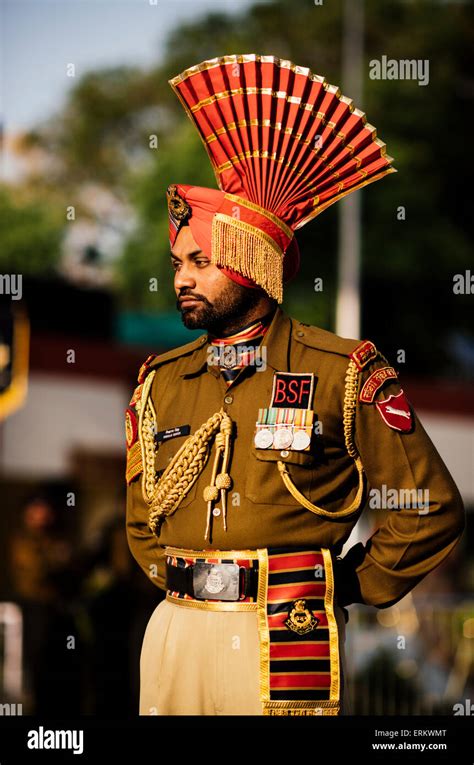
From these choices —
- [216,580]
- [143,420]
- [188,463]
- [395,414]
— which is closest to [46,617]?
[143,420]

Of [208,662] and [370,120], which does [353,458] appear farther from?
[370,120]

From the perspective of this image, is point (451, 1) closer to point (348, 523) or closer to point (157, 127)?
point (157, 127)

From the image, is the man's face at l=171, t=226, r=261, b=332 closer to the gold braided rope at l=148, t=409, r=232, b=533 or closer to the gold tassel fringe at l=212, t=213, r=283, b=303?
the gold tassel fringe at l=212, t=213, r=283, b=303

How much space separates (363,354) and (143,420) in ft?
2.80

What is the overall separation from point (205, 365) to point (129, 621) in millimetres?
6238

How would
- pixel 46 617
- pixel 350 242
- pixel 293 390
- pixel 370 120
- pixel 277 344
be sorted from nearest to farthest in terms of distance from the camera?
pixel 293 390
pixel 277 344
pixel 46 617
pixel 350 242
pixel 370 120

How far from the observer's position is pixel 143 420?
5.15 metres

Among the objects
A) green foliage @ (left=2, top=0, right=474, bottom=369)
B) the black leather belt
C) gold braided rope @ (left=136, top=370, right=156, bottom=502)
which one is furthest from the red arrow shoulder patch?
green foliage @ (left=2, top=0, right=474, bottom=369)

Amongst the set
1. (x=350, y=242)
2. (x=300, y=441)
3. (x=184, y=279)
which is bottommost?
(x=300, y=441)

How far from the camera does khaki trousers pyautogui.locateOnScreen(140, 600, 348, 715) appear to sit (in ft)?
15.4

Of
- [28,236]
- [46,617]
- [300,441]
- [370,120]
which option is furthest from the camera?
[370,120]

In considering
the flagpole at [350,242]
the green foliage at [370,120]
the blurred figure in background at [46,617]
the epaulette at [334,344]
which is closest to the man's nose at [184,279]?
the epaulette at [334,344]

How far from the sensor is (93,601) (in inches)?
438

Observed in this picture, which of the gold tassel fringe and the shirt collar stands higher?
the gold tassel fringe
